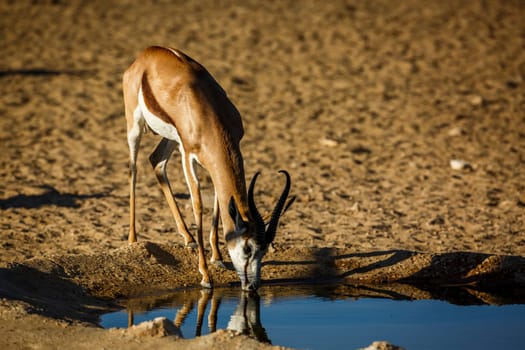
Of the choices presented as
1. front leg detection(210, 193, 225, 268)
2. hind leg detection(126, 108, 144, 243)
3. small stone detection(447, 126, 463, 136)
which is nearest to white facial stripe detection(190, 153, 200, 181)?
front leg detection(210, 193, 225, 268)

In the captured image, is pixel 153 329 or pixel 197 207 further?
pixel 197 207

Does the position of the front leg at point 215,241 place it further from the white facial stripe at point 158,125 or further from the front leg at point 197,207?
the white facial stripe at point 158,125

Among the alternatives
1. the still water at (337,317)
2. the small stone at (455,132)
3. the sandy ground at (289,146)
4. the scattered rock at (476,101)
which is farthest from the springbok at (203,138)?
the scattered rock at (476,101)

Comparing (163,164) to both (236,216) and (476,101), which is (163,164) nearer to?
(236,216)

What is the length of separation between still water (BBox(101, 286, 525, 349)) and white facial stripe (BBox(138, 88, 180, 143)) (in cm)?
143

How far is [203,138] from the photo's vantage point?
24.2 feet

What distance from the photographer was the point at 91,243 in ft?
29.2

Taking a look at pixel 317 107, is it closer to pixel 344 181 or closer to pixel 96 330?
pixel 344 181

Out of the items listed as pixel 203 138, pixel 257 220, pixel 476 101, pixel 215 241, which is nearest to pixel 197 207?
pixel 215 241

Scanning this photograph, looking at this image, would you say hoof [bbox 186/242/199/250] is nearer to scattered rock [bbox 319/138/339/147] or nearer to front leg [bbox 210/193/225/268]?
front leg [bbox 210/193/225/268]

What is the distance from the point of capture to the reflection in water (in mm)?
6529

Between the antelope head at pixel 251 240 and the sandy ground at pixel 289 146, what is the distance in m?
0.59

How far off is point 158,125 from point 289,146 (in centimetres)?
417

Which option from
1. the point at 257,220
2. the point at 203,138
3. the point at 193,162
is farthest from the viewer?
the point at 193,162
